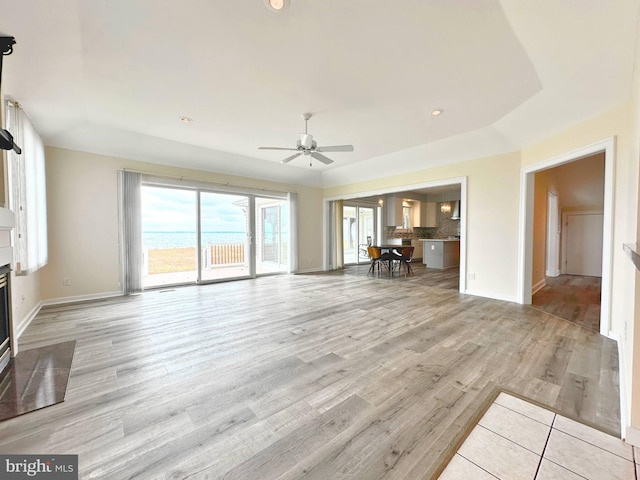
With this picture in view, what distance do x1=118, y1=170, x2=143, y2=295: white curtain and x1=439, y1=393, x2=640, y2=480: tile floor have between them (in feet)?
18.3

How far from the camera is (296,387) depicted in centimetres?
195

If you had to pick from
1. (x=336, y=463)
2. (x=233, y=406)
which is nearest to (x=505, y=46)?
(x=336, y=463)

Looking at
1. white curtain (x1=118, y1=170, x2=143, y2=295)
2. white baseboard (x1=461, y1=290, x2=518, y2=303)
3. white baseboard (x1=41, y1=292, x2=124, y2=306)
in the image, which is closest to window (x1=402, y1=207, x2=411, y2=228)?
white baseboard (x1=461, y1=290, x2=518, y2=303)

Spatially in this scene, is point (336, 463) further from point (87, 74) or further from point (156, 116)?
point (156, 116)

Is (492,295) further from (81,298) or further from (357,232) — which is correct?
(81,298)

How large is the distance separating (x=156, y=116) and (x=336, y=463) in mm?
4408

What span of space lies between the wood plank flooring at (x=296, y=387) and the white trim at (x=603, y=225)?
1.53 feet

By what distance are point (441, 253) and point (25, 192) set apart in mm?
8908

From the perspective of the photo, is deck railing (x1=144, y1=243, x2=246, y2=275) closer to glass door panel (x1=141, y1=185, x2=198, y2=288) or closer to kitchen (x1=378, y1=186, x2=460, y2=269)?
glass door panel (x1=141, y1=185, x2=198, y2=288)

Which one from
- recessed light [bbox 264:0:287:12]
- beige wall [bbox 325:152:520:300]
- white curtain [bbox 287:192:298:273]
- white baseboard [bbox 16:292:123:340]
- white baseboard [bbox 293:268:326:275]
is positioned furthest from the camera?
white baseboard [bbox 293:268:326:275]

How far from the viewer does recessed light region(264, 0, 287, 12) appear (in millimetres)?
1753

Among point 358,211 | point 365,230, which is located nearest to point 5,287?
point 358,211

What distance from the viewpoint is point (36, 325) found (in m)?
3.27

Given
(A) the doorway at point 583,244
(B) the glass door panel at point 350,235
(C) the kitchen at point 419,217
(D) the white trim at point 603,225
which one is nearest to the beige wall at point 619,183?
(D) the white trim at point 603,225
